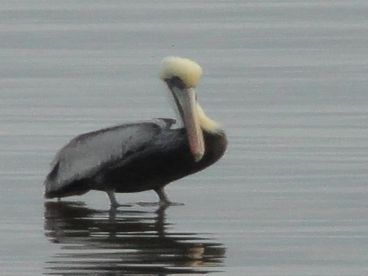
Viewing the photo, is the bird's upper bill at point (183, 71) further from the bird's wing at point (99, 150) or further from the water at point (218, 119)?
the water at point (218, 119)

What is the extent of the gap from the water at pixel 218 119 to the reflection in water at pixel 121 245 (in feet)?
0.05

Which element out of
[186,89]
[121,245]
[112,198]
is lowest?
[121,245]

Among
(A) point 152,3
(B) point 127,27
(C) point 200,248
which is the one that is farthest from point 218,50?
(C) point 200,248

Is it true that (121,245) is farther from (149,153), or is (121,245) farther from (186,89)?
(186,89)

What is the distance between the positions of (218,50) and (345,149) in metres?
7.44

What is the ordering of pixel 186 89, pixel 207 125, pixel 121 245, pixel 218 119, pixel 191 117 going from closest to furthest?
1. pixel 121 245
2. pixel 191 117
3. pixel 207 125
4. pixel 186 89
5. pixel 218 119

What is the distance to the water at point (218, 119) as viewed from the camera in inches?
451

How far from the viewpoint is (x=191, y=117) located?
13.4 metres

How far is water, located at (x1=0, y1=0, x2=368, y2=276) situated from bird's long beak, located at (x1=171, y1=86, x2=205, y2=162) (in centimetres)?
35

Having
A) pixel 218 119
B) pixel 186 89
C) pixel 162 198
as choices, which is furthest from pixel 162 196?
pixel 218 119

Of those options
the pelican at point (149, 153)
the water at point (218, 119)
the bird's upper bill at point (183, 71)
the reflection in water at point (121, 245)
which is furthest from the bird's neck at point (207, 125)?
the reflection in water at point (121, 245)

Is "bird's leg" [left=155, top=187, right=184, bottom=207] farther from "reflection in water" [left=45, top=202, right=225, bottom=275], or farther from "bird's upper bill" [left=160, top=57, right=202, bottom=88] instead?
"bird's upper bill" [left=160, top=57, right=202, bottom=88]

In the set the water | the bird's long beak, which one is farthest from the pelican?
the water

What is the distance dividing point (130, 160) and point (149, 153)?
14cm
